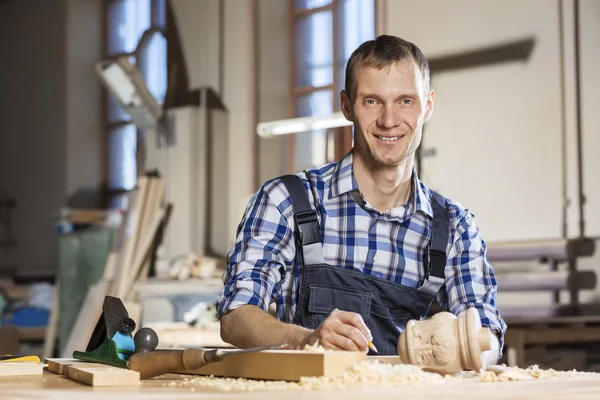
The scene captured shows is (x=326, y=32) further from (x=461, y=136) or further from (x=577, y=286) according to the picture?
(x=577, y=286)

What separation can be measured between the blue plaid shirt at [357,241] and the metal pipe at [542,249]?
2546 mm

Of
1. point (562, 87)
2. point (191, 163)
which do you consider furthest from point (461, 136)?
point (191, 163)

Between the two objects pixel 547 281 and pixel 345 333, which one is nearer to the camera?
pixel 345 333

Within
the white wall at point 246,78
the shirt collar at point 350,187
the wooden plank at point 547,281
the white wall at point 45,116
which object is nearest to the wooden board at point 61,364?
the shirt collar at point 350,187

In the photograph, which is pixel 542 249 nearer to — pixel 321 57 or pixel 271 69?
pixel 321 57

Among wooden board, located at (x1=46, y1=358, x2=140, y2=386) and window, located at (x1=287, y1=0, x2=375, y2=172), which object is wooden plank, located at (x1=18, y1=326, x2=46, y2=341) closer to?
window, located at (x1=287, y1=0, x2=375, y2=172)

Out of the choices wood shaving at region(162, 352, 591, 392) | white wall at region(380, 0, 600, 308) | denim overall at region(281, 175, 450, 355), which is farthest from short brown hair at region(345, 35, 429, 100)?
white wall at region(380, 0, 600, 308)

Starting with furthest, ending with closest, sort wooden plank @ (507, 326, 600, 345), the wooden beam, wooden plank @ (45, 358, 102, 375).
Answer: the wooden beam < wooden plank @ (507, 326, 600, 345) < wooden plank @ (45, 358, 102, 375)

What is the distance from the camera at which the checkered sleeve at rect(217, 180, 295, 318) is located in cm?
214

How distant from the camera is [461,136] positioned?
5352mm

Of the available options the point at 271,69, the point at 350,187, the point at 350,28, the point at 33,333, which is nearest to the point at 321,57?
the point at 350,28

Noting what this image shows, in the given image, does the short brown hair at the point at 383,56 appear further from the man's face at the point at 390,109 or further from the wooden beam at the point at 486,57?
the wooden beam at the point at 486,57

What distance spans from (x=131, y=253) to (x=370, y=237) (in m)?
5.48

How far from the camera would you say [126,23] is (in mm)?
9828
